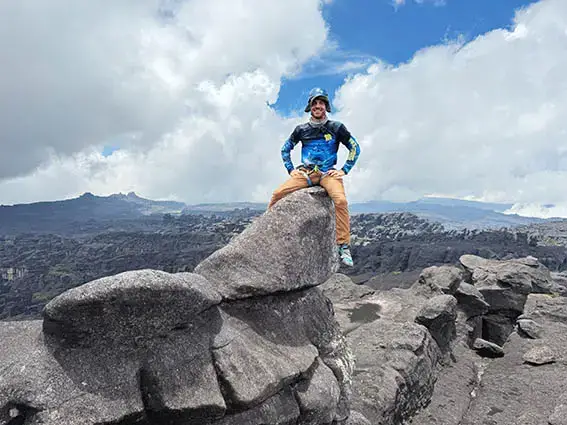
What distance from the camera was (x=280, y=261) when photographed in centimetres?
1434

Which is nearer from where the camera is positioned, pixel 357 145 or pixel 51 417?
pixel 51 417

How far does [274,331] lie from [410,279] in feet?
278

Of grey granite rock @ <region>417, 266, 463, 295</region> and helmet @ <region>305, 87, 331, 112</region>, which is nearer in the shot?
helmet @ <region>305, 87, 331, 112</region>

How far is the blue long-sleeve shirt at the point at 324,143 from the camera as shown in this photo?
15508 millimetres

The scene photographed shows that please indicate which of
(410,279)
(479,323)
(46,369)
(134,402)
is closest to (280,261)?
(134,402)

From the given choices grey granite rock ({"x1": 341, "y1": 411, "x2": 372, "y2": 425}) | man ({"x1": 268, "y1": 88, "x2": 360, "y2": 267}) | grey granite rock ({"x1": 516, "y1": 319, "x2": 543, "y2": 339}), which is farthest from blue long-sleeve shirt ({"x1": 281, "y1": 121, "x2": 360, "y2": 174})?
grey granite rock ({"x1": 516, "y1": 319, "x2": 543, "y2": 339})

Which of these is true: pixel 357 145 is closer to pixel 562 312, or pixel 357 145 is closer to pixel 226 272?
pixel 226 272

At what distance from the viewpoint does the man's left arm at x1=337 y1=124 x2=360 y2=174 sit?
15.5 meters

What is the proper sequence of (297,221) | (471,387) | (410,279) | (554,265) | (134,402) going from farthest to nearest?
(554,265), (410,279), (471,387), (297,221), (134,402)

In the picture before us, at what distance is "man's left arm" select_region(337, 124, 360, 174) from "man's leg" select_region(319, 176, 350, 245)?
65 cm

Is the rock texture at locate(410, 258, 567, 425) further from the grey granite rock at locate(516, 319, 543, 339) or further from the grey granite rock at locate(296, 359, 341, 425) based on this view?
the grey granite rock at locate(296, 359, 341, 425)

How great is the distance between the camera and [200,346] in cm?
1128

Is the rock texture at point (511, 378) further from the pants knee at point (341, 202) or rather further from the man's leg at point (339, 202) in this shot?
the pants knee at point (341, 202)

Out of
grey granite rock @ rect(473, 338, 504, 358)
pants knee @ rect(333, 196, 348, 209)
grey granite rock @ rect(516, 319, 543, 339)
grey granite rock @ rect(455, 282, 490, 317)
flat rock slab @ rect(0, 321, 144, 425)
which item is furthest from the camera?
grey granite rock @ rect(455, 282, 490, 317)
